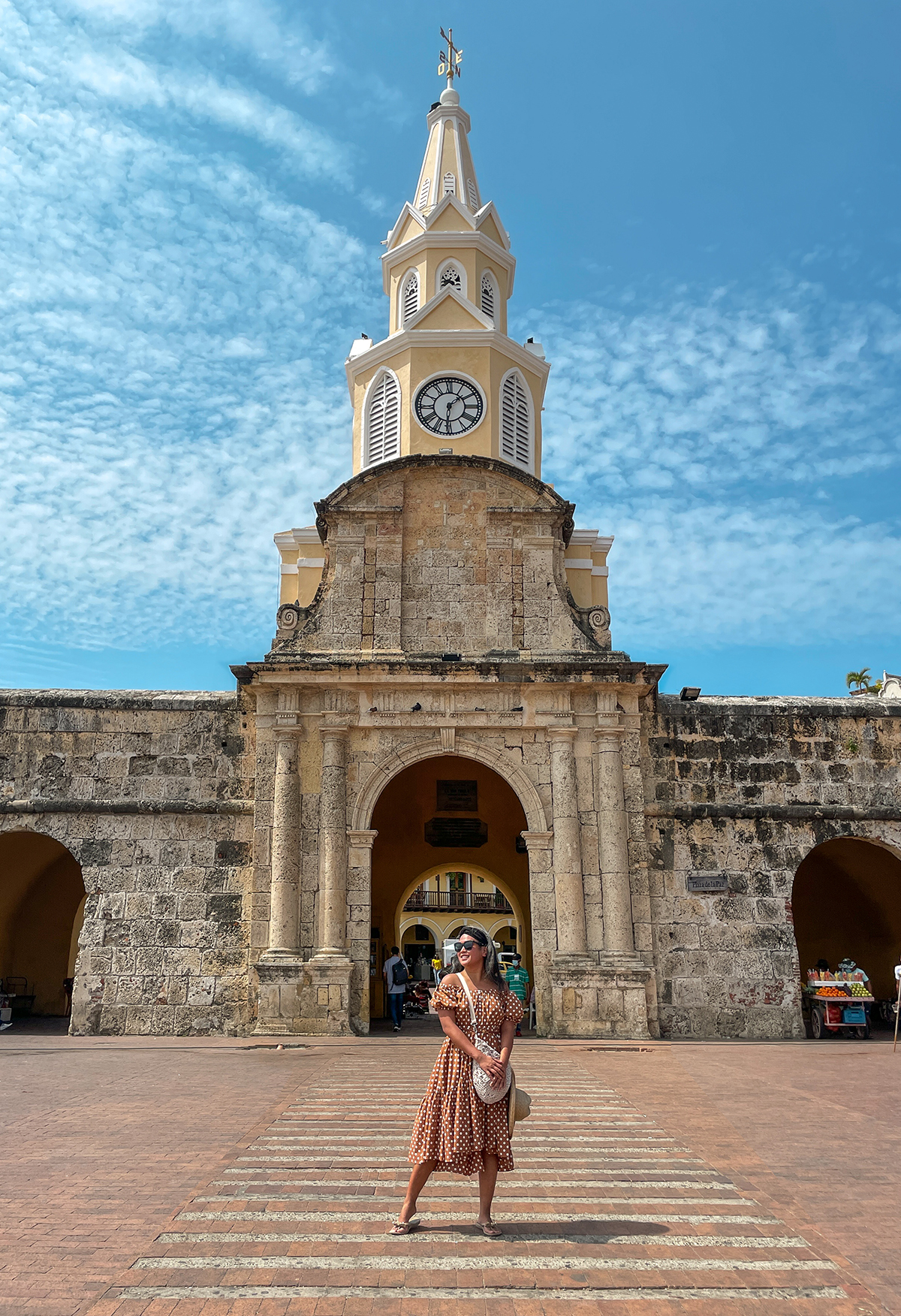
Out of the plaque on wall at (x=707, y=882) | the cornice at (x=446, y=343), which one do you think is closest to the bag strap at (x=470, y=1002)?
the plaque on wall at (x=707, y=882)

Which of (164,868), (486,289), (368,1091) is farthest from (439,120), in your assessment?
(368,1091)

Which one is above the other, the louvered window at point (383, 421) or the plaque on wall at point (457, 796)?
the louvered window at point (383, 421)

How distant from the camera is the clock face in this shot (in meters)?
19.5

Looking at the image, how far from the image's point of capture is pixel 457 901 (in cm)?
4566

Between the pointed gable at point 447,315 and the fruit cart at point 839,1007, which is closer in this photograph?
the fruit cart at point 839,1007

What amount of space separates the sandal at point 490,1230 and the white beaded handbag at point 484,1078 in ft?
1.87

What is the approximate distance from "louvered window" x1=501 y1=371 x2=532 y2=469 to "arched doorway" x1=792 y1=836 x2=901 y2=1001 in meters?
9.64

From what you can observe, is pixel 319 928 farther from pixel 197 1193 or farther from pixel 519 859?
pixel 197 1193

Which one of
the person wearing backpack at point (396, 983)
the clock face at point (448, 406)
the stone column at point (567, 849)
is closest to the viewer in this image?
the stone column at point (567, 849)

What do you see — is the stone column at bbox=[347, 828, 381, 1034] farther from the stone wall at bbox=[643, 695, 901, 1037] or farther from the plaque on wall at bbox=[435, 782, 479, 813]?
the plaque on wall at bbox=[435, 782, 479, 813]

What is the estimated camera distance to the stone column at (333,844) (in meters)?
13.4

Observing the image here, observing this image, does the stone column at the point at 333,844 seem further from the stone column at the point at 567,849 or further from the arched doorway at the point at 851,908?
the arched doorway at the point at 851,908

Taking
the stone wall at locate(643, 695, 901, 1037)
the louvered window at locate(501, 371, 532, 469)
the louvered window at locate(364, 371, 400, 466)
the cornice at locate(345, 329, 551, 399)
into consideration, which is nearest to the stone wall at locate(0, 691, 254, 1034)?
the stone wall at locate(643, 695, 901, 1037)

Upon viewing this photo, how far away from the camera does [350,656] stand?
1452cm
